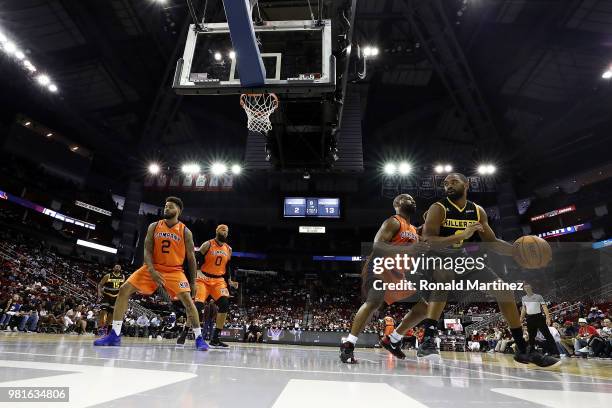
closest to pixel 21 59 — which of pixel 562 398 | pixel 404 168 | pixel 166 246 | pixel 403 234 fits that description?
pixel 166 246

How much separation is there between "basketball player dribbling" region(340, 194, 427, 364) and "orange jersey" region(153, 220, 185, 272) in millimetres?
2421

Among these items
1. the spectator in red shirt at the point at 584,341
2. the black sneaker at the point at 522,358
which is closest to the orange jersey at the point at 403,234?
the black sneaker at the point at 522,358

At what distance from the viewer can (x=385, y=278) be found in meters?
4.43

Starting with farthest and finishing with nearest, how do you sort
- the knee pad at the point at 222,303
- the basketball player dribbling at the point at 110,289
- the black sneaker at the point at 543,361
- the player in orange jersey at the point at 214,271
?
the basketball player dribbling at the point at 110,289
the knee pad at the point at 222,303
the player in orange jersey at the point at 214,271
the black sneaker at the point at 543,361

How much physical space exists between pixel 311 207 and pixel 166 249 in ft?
59.2

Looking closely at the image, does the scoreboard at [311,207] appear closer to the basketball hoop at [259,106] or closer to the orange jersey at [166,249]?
the basketball hoop at [259,106]

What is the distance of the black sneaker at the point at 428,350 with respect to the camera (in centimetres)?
393

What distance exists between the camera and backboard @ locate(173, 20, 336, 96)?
7363 mm

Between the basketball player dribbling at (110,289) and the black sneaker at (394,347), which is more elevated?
the basketball player dribbling at (110,289)

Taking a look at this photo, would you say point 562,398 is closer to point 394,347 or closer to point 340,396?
point 340,396

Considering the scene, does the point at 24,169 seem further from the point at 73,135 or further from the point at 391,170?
the point at 391,170

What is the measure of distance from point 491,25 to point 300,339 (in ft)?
58.1

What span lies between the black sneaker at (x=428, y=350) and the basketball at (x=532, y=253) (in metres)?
1.27

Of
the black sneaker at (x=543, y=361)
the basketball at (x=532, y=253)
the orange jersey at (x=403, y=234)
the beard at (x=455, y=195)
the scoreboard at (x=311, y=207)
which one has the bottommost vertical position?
the black sneaker at (x=543, y=361)
